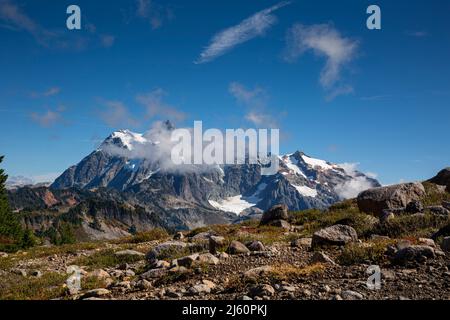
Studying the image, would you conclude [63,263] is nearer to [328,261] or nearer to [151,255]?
[151,255]

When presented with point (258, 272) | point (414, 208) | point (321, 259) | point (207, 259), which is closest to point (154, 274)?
point (207, 259)

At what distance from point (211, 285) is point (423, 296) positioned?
19.6 feet

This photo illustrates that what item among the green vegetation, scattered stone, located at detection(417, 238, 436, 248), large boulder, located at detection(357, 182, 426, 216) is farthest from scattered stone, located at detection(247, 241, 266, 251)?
the green vegetation

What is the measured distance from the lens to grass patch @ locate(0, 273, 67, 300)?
46.9 ft

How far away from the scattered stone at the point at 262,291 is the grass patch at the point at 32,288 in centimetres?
696

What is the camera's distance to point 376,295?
409 inches

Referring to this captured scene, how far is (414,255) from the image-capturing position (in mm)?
Answer: 12914

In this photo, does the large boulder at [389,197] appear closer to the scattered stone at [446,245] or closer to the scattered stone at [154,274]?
the scattered stone at [446,245]

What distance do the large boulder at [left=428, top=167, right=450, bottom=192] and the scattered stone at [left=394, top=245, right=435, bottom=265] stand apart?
25362 mm

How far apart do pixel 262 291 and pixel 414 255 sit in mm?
5196

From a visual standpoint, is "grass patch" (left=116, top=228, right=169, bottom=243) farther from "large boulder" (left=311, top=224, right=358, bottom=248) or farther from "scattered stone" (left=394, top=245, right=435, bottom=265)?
"scattered stone" (left=394, top=245, right=435, bottom=265)

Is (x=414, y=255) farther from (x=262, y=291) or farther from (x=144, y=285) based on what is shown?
(x=144, y=285)
